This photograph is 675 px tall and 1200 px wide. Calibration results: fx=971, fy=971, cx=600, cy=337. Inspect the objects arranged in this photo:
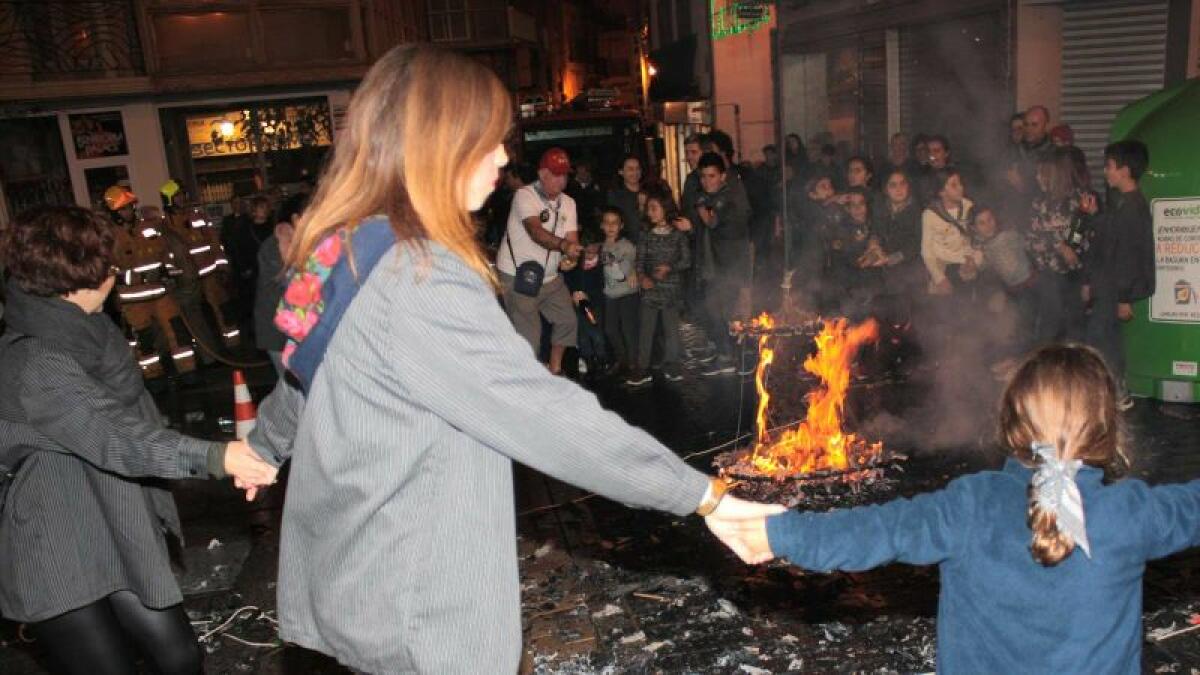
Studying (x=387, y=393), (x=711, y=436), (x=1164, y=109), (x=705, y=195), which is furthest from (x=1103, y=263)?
(x=387, y=393)

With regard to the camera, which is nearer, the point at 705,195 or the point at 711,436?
the point at 711,436

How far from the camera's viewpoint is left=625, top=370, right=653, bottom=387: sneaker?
32.8ft

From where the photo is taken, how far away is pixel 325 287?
2266 millimetres

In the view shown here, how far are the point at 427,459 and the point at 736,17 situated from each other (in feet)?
52.8

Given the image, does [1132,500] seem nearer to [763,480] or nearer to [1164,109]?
[763,480]

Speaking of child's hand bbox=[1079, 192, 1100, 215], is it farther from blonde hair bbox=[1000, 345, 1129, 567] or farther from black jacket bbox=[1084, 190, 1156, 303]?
blonde hair bbox=[1000, 345, 1129, 567]

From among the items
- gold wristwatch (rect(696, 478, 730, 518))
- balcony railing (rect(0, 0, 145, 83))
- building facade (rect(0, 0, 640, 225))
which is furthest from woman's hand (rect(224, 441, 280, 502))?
balcony railing (rect(0, 0, 145, 83))

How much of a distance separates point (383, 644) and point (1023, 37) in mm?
11100

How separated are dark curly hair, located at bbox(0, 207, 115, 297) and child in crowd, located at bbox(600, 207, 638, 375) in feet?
24.0

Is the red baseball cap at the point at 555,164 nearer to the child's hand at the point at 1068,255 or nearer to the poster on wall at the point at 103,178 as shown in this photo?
the child's hand at the point at 1068,255

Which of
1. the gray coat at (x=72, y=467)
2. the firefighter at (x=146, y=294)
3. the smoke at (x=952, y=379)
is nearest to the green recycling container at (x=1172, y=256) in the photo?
the smoke at (x=952, y=379)

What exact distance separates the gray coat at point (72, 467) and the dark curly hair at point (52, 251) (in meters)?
0.08

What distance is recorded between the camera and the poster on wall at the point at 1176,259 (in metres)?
7.29

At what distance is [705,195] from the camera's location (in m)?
10.8
